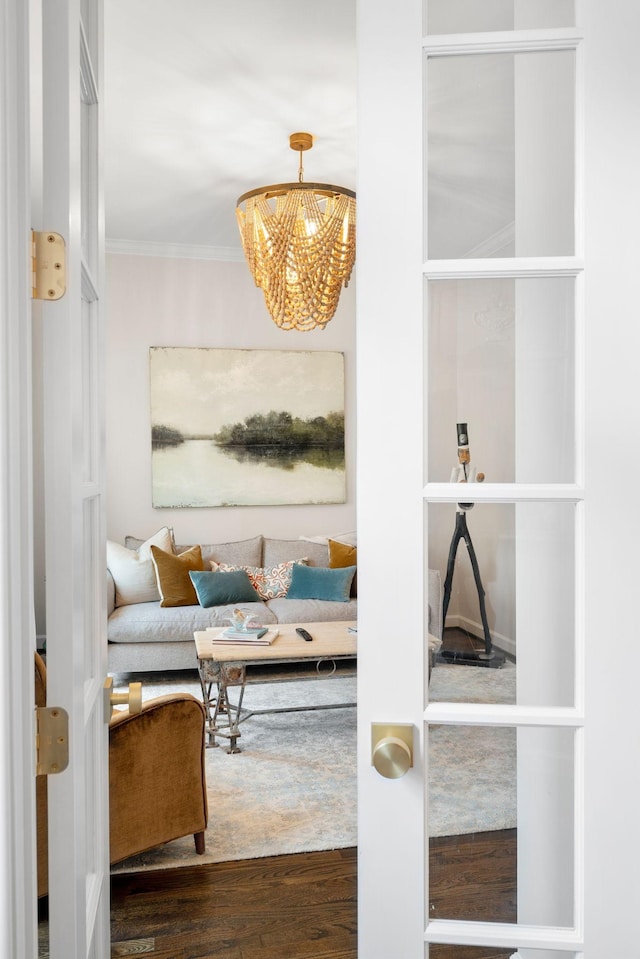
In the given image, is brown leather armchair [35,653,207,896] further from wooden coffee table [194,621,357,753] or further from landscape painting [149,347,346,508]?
landscape painting [149,347,346,508]

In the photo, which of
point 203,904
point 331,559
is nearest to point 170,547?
point 331,559

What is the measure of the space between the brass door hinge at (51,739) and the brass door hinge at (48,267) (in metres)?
0.55

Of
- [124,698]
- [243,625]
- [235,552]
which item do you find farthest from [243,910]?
[235,552]

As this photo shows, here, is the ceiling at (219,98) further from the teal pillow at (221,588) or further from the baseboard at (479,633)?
the baseboard at (479,633)

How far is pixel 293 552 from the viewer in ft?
18.8

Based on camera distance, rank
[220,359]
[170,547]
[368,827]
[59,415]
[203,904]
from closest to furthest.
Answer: [59,415], [368,827], [203,904], [170,547], [220,359]

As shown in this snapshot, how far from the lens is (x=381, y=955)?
1141 millimetres

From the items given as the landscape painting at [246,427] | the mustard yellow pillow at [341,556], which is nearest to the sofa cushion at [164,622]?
the mustard yellow pillow at [341,556]

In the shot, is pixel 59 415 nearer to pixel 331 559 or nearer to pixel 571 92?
pixel 571 92

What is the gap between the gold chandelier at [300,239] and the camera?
3.75 meters

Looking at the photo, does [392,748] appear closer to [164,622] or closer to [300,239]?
[300,239]

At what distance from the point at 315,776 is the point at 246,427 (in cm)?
308

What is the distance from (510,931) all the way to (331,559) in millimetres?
4449

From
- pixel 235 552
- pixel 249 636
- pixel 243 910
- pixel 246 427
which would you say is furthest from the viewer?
pixel 246 427
